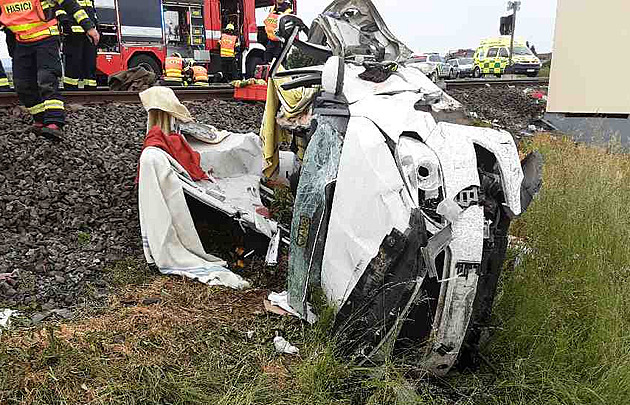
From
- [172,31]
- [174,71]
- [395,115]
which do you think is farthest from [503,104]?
[395,115]

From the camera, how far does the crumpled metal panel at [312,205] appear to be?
107 inches

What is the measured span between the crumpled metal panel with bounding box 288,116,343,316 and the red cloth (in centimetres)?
143

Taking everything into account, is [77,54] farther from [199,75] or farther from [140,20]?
[140,20]

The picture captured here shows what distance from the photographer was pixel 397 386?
232cm

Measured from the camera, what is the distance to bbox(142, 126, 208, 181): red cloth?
12.8 feet

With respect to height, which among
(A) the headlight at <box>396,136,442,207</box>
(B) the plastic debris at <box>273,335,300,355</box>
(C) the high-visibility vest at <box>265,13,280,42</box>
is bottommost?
(B) the plastic debris at <box>273,335,300,355</box>

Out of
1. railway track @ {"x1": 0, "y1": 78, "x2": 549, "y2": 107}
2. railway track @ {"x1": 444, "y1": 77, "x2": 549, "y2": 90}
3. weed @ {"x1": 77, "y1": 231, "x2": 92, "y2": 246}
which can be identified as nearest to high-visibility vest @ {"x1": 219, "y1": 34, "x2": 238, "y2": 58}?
railway track @ {"x1": 0, "y1": 78, "x2": 549, "y2": 107}

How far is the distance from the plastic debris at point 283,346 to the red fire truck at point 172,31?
11748 millimetres

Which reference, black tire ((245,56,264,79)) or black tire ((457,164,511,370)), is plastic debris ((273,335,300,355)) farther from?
black tire ((245,56,264,79))

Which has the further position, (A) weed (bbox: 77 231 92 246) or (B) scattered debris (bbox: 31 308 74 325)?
(A) weed (bbox: 77 231 92 246)

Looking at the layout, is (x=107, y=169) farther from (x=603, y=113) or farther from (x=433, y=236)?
(x=603, y=113)

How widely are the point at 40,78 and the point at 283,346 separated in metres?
4.02

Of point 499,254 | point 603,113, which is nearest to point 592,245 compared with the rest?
point 499,254

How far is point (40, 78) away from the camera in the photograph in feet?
17.6
